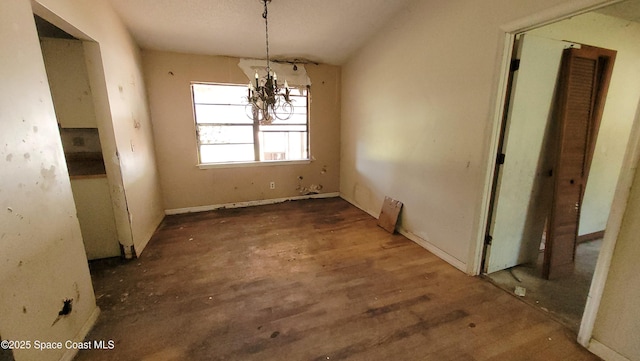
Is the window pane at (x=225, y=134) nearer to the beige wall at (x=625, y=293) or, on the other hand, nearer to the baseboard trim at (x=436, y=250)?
the baseboard trim at (x=436, y=250)

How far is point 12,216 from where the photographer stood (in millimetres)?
1122

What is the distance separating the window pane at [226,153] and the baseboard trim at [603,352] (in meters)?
4.25

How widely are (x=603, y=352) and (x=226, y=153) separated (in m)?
4.53

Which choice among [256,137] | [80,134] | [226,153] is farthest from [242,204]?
[80,134]

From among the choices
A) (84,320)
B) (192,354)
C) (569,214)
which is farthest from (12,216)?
(569,214)

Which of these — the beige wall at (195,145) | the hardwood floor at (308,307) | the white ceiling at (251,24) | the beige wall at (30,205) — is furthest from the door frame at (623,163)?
the beige wall at (30,205)

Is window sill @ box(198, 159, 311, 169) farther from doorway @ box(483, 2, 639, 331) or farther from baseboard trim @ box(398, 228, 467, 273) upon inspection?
doorway @ box(483, 2, 639, 331)

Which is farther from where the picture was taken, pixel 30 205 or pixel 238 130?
pixel 238 130

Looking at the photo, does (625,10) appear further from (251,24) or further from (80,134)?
(80,134)

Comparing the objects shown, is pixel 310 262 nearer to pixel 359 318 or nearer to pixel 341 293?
pixel 341 293

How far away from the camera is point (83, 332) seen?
1564 mm

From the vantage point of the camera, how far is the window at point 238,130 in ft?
12.8

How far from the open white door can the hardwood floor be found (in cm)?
52

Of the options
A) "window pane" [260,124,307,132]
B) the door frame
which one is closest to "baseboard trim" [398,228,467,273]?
the door frame
